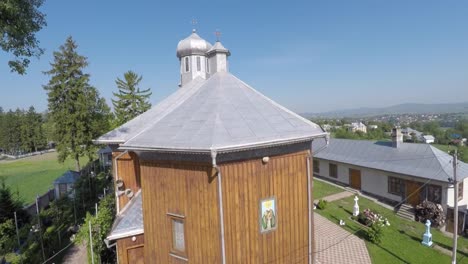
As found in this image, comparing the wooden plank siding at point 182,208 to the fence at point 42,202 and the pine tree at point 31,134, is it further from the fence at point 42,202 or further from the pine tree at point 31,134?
the pine tree at point 31,134

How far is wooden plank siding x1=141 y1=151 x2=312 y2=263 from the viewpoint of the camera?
754 centimetres

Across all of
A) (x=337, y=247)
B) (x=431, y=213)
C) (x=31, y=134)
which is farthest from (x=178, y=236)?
(x=31, y=134)

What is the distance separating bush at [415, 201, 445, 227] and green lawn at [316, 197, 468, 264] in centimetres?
51

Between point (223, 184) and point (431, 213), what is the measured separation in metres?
14.9

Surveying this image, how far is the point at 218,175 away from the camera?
289 inches

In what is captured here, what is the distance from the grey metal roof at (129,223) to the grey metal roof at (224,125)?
113 inches

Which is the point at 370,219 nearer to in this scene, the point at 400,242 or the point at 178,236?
the point at 400,242

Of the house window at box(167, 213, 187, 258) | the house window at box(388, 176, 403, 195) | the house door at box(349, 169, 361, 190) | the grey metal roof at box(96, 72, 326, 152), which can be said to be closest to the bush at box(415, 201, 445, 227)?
the house window at box(388, 176, 403, 195)

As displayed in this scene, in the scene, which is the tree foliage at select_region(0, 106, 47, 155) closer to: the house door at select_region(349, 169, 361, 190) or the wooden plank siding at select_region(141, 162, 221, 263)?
the house door at select_region(349, 169, 361, 190)

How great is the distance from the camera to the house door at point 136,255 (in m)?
9.58

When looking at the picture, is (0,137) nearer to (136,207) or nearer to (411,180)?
(136,207)

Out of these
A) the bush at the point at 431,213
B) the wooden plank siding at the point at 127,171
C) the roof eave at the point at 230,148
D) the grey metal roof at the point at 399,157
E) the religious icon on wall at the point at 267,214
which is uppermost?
the roof eave at the point at 230,148

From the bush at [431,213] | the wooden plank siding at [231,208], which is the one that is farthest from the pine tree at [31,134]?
the bush at [431,213]

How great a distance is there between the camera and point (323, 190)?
2348cm
